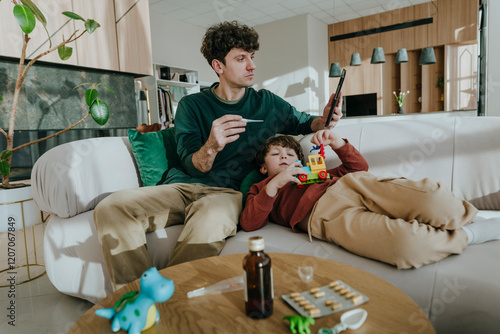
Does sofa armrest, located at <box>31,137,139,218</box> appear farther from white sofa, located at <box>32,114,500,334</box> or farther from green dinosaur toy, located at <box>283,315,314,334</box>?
green dinosaur toy, located at <box>283,315,314,334</box>

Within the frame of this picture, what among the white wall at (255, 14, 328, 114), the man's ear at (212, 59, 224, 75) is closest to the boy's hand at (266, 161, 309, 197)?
the man's ear at (212, 59, 224, 75)

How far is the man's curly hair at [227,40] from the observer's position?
6.09 feet

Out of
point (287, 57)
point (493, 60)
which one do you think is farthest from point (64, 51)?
point (287, 57)

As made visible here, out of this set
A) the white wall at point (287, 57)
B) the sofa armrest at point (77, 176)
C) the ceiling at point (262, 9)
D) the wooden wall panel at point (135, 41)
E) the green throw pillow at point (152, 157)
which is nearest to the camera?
the sofa armrest at point (77, 176)

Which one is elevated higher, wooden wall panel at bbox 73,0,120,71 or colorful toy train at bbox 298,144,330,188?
wooden wall panel at bbox 73,0,120,71

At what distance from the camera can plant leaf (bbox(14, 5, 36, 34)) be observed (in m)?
1.71

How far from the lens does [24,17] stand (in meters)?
1.73

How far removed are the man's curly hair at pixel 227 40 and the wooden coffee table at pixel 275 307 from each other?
52.8 inches

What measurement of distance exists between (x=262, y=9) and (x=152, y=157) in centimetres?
500

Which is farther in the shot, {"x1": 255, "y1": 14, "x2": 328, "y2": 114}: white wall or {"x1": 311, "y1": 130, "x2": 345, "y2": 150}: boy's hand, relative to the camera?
{"x1": 255, "y1": 14, "x2": 328, "y2": 114}: white wall

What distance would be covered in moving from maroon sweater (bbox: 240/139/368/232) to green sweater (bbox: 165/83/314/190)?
28cm

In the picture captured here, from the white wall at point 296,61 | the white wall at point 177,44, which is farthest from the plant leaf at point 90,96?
the white wall at point 296,61

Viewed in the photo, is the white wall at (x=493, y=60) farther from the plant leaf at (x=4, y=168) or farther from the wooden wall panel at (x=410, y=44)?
the wooden wall panel at (x=410, y=44)

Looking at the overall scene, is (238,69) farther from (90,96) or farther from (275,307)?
(275,307)
